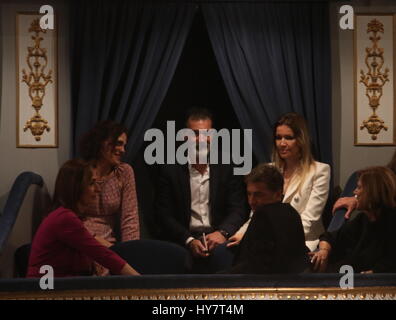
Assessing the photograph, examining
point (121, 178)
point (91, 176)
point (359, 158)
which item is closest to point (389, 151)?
point (359, 158)

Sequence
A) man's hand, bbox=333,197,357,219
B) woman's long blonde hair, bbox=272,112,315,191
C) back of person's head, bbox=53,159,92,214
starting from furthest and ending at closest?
woman's long blonde hair, bbox=272,112,315,191, man's hand, bbox=333,197,357,219, back of person's head, bbox=53,159,92,214

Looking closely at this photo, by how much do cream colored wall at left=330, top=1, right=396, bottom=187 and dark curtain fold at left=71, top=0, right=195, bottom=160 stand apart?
3.57ft

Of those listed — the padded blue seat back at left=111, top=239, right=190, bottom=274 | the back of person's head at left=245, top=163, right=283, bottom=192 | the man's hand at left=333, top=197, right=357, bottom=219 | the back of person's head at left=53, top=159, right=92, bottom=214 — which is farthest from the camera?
the man's hand at left=333, top=197, right=357, bottom=219

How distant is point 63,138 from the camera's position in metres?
5.22

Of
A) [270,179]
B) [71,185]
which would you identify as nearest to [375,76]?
[270,179]

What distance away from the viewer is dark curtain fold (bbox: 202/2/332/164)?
508 cm

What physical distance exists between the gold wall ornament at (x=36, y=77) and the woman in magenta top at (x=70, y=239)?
1.07 meters

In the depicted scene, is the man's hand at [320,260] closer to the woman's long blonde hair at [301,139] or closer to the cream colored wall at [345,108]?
the woman's long blonde hair at [301,139]

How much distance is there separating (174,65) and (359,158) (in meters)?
1.48

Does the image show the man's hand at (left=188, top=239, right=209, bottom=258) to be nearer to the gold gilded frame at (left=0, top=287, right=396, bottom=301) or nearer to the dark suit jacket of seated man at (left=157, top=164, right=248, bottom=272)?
the dark suit jacket of seated man at (left=157, top=164, right=248, bottom=272)

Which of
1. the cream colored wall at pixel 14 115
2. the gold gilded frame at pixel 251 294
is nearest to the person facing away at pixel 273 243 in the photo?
the gold gilded frame at pixel 251 294

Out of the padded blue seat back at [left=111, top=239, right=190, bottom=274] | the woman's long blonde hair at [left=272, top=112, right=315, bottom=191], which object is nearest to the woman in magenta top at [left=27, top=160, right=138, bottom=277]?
the padded blue seat back at [left=111, top=239, right=190, bottom=274]
